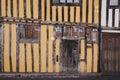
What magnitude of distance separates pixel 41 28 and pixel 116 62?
3403mm

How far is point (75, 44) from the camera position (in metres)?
10.6

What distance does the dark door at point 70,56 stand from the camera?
34.3 ft

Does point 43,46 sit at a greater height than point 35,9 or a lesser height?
lesser

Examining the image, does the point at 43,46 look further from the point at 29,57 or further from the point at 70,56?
→ the point at 70,56

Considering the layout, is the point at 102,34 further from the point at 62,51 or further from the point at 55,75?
the point at 55,75

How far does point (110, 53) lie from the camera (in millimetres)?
10719

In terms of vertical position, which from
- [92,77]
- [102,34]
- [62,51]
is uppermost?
[102,34]

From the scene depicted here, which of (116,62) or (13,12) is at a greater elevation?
(13,12)

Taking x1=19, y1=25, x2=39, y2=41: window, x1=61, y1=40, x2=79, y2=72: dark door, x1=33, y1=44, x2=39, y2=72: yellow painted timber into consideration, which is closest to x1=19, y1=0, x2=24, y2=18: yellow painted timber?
x1=19, y1=25, x2=39, y2=41: window

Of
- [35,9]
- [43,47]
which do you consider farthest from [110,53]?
[35,9]

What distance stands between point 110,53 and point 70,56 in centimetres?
168

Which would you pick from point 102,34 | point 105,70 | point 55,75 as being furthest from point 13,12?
point 105,70

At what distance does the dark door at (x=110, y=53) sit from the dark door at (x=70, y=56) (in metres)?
1.13

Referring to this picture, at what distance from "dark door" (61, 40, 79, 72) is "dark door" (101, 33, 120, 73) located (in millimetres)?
1126
